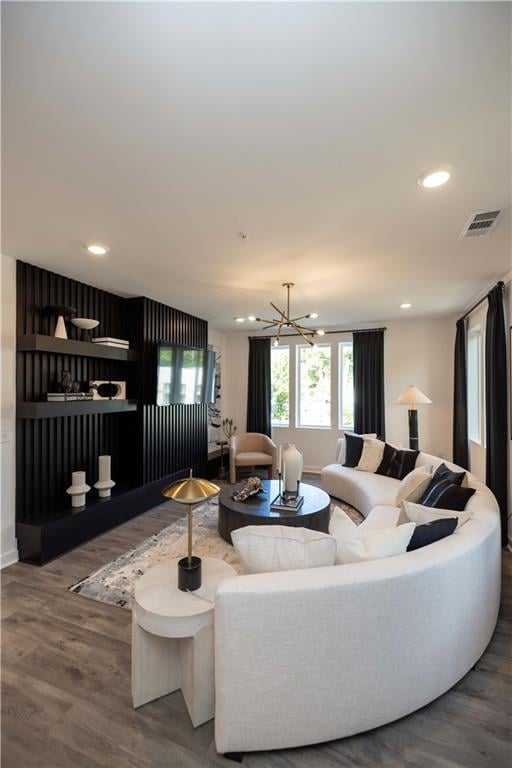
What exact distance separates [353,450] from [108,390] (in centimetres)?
332

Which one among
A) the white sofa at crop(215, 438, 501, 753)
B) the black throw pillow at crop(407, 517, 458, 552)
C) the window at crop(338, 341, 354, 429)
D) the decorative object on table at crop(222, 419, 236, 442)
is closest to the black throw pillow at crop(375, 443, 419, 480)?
the window at crop(338, 341, 354, 429)

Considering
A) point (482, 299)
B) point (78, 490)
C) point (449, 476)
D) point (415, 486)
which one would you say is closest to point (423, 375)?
point (482, 299)

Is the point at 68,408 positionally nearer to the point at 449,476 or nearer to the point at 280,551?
the point at 280,551

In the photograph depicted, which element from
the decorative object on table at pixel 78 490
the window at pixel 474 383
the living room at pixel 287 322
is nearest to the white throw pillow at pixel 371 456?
the living room at pixel 287 322

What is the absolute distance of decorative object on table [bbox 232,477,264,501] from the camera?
340 centimetres

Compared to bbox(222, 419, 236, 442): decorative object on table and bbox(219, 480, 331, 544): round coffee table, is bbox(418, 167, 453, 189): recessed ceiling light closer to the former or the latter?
bbox(219, 480, 331, 544): round coffee table

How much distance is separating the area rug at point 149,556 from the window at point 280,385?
275 centimetres

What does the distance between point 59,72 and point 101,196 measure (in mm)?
819

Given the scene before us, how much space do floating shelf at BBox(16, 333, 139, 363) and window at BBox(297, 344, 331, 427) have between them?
344 centimetres

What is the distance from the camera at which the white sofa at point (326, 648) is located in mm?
1313

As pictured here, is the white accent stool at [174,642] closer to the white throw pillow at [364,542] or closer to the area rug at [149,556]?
the white throw pillow at [364,542]

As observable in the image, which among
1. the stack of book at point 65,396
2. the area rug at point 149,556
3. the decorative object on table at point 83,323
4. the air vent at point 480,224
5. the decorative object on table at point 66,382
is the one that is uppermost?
the air vent at point 480,224

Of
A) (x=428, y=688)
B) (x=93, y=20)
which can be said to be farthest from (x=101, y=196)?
(x=428, y=688)

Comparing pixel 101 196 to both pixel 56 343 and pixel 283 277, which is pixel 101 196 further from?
pixel 283 277
